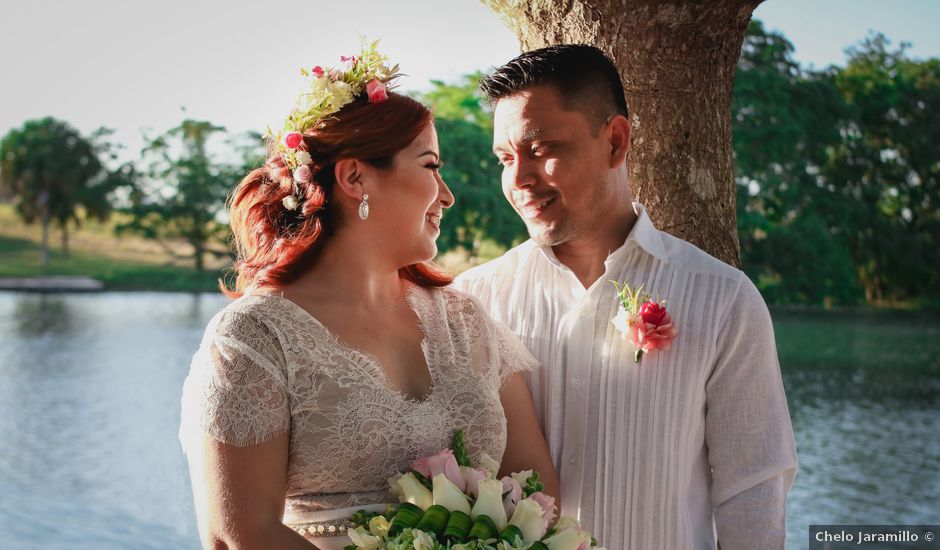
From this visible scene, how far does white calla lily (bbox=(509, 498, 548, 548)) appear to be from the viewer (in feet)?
6.48

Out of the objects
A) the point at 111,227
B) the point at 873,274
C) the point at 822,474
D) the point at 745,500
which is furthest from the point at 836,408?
the point at 111,227

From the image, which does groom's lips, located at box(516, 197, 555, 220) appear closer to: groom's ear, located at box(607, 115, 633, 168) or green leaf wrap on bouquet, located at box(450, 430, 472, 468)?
groom's ear, located at box(607, 115, 633, 168)

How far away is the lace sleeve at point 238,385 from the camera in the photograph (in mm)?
1941

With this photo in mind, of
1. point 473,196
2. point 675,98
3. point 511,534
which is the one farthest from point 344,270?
point 473,196

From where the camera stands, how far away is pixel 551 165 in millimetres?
2498

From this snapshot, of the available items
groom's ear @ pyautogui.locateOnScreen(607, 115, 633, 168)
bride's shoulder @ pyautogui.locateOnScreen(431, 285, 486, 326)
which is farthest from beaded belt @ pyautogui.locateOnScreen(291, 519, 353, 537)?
groom's ear @ pyautogui.locateOnScreen(607, 115, 633, 168)

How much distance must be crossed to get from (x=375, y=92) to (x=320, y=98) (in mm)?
123

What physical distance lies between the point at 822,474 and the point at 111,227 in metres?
23.8

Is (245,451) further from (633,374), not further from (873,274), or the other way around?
(873,274)

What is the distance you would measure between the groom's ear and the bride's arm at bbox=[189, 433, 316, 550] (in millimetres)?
1200

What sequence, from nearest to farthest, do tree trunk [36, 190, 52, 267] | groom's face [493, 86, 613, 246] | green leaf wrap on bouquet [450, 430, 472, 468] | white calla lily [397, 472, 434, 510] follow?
white calla lily [397, 472, 434, 510], green leaf wrap on bouquet [450, 430, 472, 468], groom's face [493, 86, 613, 246], tree trunk [36, 190, 52, 267]

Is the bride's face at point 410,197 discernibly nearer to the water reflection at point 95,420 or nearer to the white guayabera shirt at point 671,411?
the white guayabera shirt at point 671,411

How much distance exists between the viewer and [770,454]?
2.39 metres

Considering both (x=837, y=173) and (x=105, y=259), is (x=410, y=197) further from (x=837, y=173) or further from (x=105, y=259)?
(x=105, y=259)
